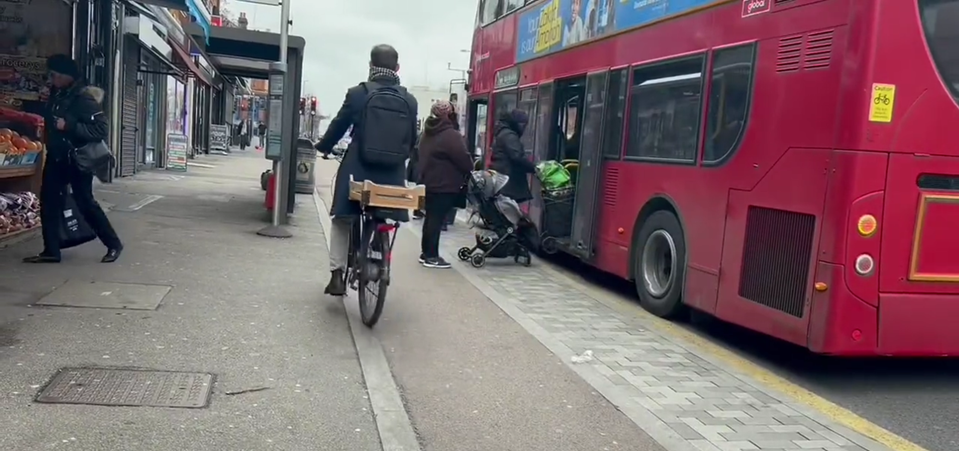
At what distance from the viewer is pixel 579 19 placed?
9273 mm

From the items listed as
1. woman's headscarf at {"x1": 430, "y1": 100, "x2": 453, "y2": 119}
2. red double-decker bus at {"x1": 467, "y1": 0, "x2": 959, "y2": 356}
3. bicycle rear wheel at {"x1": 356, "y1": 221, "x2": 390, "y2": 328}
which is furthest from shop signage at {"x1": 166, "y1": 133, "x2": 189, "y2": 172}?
bicycle rear wheel at {"x1": 356, "y1": 221, "x2": 390, "y2": 328}

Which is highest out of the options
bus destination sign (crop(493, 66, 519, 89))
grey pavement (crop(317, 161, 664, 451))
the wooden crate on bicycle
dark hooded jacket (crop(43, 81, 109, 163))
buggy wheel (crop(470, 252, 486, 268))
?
bus destination sign (crop(493, 66, 519, 89))

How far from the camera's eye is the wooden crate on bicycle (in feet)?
19.0

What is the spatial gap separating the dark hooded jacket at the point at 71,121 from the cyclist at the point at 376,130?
2257 mm

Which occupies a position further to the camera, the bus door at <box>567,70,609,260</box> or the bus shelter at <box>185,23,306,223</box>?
the bus shelter at <box>185,23,306,223</box>

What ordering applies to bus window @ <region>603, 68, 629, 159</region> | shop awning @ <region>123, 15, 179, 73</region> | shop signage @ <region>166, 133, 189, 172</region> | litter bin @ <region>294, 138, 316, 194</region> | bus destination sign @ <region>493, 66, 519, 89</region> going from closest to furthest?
bus window @ <region>603, 68, 629, 159</region>, bus destination sign @ <region>493, 66, 519, 89</region>, shop awning @ <region>123, 15, 179, 73</region>, litter bin @ <region>294, 138, 316, 194</region>, shop signage @ <region>166, 133, 189, 172</region>

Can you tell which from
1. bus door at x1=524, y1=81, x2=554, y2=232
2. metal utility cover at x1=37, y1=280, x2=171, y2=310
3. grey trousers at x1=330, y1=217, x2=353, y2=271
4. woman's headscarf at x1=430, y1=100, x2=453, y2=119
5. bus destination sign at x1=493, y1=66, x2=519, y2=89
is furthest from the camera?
bus destination sign at x1=493, y1=66, x2=519, y2=89

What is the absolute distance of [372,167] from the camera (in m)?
6.19

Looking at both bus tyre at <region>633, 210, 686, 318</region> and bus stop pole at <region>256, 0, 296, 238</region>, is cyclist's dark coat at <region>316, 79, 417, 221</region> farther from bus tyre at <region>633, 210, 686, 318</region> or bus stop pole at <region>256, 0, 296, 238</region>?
bus stop pole at <region>256, 0, 296, 238</region>

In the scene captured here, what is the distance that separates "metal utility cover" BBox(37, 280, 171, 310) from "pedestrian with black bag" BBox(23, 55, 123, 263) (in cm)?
86

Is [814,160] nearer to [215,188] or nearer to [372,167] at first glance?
[372,167]

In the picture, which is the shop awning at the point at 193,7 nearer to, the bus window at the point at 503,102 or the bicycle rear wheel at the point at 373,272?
the bus window at the point at 503,102

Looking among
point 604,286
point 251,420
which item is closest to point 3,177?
point 251,420

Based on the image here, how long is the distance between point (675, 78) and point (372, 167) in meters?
2.77
